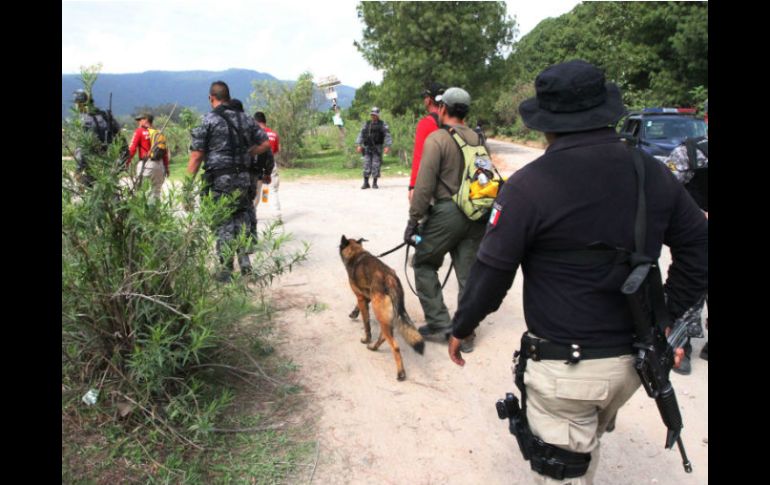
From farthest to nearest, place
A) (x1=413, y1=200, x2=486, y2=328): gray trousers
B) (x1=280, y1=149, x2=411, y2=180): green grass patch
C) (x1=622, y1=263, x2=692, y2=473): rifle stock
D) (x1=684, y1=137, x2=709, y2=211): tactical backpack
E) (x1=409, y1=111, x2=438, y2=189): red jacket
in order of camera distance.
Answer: (x1=280, y1=149, x2=411, y2=180): green grass patch < (x1=409, y1=111, x2=438, y2=189): red jacket < (x1=413, y1=200, x2=486, y2=328): gray trousers < (x1=684, y1=137, x2=709, y2=211): tactical backpack < (x1=622, y1=263, x2=692, y2=473): rifle stock

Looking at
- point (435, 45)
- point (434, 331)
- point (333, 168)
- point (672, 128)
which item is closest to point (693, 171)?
point (434, 331)

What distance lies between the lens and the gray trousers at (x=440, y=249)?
4.27m

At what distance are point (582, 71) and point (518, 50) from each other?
22508 millimetres

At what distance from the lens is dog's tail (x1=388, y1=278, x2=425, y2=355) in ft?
12.9

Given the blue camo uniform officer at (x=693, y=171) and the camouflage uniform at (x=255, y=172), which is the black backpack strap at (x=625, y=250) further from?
the camouflage uniform at (x=255, y=172)

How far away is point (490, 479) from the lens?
2.90 metres

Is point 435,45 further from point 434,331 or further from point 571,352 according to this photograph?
point 571,352

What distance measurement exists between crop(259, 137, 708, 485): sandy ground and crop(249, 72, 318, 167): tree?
486 inches

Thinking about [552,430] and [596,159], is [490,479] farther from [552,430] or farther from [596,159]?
[596,159]

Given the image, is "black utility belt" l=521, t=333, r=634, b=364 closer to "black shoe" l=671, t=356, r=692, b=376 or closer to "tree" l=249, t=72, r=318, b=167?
"black shoe" l=671, t=356, r=692, b=376

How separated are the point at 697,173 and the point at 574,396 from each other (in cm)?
305

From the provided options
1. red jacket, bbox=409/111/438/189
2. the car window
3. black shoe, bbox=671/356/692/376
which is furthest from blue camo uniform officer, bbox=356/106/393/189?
black shoe, bbox=671/356/692/376

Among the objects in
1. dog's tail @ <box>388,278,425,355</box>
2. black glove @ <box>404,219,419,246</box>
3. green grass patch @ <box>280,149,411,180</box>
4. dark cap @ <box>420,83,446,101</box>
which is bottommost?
dog's tail @ <box>388,278,425,355</box>

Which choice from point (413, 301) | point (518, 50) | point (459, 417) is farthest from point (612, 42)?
point (459, 417)
